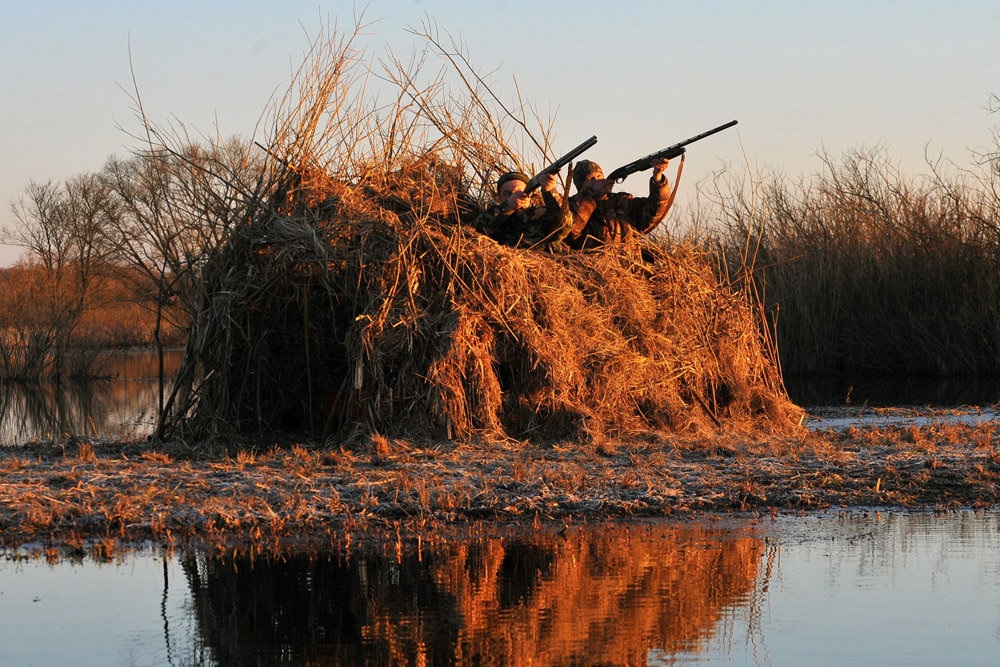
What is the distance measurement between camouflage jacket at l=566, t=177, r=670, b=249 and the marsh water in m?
4.51

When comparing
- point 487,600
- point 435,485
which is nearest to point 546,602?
point 487,600

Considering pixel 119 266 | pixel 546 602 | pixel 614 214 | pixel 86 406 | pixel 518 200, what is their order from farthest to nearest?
pixel 119 266, pixel 86 406, pixel 614 214, pixel 518 200, pixel 546 602

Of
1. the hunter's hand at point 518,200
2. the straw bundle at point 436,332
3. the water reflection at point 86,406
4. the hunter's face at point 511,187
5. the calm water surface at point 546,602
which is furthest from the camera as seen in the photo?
the water reflection at point 86,406

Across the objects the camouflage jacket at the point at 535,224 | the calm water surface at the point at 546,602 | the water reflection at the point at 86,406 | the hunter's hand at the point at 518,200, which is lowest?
the calm water surface at the point at 546,602

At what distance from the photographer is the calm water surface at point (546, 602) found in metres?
4.61

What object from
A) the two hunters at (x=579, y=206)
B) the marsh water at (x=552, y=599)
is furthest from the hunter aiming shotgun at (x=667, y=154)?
the marsh water at (x=552, y=599)

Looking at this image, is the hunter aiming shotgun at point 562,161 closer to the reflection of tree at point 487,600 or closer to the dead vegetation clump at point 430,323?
the dead vegetation clump at point 430,323

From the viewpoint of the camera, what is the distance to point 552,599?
5.33 m

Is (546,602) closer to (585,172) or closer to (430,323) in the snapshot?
(430,323)

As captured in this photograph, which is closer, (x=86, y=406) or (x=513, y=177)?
(x=513, y=177)

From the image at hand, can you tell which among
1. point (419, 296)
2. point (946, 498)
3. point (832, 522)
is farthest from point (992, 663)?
point (419, 296)

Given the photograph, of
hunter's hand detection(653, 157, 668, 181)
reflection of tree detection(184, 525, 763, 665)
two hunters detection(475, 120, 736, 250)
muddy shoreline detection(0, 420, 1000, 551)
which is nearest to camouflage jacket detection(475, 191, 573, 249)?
two hunters detection(475, 120, 736, 250)

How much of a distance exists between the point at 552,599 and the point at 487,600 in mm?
285

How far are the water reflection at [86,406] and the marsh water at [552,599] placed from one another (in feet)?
21.9
